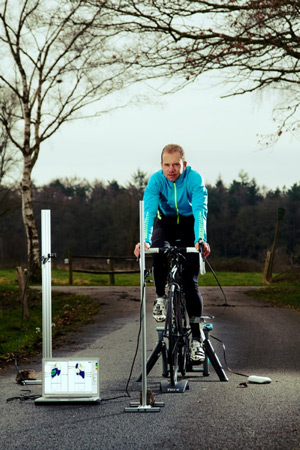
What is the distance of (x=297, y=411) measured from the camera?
5371 mm

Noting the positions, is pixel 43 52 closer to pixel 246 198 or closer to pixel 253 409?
pixel 253 409

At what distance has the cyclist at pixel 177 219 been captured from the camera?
20.4ft

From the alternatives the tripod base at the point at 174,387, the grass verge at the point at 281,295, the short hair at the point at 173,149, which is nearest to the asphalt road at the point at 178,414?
the tripod base at the point at 174,387

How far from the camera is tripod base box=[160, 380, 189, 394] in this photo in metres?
6.18

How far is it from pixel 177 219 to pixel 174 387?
1655 millimetres

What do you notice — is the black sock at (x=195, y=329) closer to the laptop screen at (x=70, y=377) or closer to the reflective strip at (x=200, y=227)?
the reflective strip at (x=200, y=227)

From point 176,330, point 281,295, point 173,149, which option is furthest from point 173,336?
point 281,295

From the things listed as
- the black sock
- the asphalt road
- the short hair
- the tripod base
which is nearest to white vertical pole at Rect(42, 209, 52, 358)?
the asphalt road

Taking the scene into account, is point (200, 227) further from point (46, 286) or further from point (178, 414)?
point (178, 414)

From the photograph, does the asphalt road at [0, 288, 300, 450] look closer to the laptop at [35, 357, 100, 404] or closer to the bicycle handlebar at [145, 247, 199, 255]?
the laptop at [35, 357, 100, 404]

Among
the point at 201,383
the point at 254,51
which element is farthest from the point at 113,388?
the point at 254,51

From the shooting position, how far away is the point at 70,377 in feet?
19.5

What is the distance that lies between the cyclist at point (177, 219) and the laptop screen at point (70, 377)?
924mm

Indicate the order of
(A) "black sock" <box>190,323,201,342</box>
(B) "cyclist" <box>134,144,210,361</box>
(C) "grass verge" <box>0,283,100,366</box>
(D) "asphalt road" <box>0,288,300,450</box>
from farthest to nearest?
(C) "grass verge" <box>0,283,100,366</box> → (A) "black sock" <box>190,323,201,342</box> → (B) "cyclist" <box>134,144,210,361</box> → (D) "asphalt road" <box>0,288,300,450</box>
